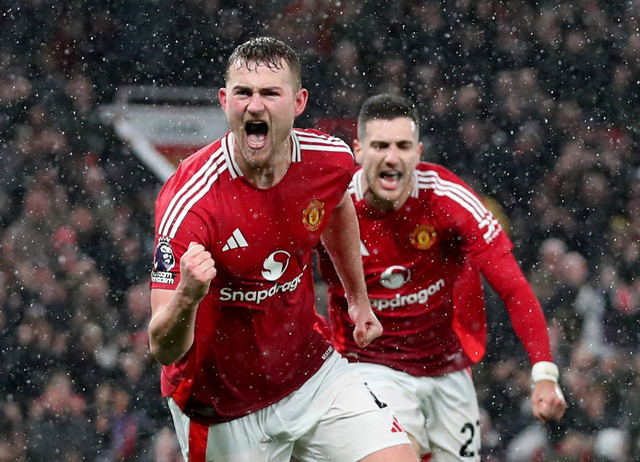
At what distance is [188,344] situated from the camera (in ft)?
10.5

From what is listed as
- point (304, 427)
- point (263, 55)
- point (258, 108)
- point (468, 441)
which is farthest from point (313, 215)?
point (468, 441)

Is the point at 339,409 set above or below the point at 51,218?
below

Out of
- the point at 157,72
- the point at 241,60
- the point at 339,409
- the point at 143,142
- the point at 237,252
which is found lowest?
the point at 339,409

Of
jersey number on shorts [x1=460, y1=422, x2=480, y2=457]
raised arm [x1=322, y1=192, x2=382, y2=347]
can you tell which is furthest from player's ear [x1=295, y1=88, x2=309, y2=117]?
jersey number on shorts [x1=460, y1=422, x2=480, y2=457]

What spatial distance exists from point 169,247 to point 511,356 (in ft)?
16.0

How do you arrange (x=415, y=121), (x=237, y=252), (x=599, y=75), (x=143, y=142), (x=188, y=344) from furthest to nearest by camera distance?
(x=599, y=75) → (x=143, y=142) → (x=415, y=121) → (x=237, y=252) → (x=188, y=344)

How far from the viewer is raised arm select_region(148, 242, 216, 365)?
2932 millimetres

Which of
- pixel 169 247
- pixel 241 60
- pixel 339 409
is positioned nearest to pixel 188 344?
pixel 169 247

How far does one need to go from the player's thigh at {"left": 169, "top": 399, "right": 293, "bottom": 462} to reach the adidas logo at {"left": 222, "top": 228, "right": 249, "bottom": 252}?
0.65m

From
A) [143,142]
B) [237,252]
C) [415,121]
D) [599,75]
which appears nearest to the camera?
[237,252]

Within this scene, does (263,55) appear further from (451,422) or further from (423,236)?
(451,422)

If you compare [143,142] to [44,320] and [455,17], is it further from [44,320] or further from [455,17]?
[455,17]

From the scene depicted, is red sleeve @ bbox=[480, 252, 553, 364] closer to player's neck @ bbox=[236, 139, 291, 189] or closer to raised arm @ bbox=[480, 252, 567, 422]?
raised arm @ bbox=[480, 252, 567, 422]

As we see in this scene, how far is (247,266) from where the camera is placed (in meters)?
3.46
